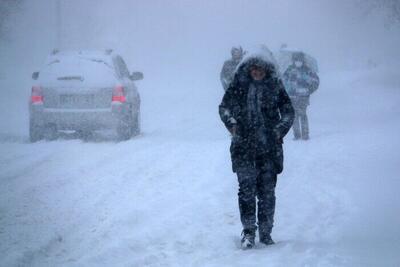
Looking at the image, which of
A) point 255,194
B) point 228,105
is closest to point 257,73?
point 228,105

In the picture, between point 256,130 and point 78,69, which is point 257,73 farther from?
point 78,69

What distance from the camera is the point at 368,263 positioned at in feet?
15.3

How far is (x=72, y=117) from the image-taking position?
1109 centimetres

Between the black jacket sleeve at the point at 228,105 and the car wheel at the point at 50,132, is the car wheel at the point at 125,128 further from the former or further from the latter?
the black jacket sleeve at the point at 228,105

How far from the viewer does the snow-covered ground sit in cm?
508

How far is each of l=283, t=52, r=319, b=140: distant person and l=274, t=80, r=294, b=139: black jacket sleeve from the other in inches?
272

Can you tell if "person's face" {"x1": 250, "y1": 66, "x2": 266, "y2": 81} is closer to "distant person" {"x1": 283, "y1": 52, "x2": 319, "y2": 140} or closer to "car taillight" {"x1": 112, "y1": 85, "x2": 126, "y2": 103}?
"car taillight" {"x1": 112, "y1": 85, "x2": 126, "y2": 103}

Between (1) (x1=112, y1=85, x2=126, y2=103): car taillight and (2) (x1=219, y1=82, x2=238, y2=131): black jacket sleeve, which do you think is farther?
(1) (x1=112, y1=85, x2=126, y2=103): car taillight

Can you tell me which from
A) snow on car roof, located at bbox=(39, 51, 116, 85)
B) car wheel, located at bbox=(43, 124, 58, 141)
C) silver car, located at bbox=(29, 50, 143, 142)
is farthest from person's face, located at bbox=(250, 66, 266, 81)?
car wheel, located at bbox=(43, 124, 58, 141)

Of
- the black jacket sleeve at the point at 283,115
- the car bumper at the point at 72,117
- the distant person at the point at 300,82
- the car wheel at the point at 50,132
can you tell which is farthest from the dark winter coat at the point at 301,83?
the black jacket sleeve at the point at 283,115

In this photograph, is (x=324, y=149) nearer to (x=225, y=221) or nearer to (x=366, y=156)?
(x=366, y=156)

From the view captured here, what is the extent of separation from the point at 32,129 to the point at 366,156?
268 inches

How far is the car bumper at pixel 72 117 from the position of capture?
11.1 metres

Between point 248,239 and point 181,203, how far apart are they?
1.91 metres
